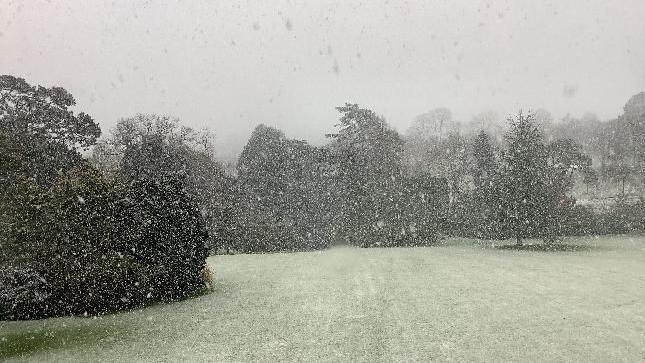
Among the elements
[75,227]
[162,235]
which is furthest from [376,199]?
[75,227]

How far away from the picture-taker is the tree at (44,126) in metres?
16.8

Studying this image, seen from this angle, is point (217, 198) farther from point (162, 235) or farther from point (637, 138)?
point (637, 138)

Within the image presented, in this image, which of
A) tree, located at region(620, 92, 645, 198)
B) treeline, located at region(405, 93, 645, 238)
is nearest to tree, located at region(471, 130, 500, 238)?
treeline, located at region(405, 93, 645, 238)

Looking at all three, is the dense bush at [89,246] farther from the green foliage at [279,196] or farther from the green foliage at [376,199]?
the green foliage at [376,199]

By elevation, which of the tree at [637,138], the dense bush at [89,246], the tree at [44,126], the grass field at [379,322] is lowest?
the grass field at [379,322]

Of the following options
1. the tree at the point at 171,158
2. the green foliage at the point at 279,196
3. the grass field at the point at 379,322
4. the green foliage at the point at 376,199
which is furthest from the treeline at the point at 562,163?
the tree at the point at 171,158

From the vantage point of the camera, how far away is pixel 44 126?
701 inches

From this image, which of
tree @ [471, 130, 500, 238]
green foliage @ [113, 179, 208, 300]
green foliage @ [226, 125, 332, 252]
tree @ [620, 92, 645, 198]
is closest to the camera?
green foliage @ [113, 179, 208, 300]

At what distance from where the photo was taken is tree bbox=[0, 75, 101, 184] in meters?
16.8

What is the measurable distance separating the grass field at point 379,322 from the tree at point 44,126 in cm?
615

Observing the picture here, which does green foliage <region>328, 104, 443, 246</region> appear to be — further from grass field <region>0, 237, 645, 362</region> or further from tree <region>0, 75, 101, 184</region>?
tree <region>0, 75, 101, 184</region>

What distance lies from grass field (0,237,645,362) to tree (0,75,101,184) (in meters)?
6.15

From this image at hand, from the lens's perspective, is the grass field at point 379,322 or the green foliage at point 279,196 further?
the green foliage at point 279,196

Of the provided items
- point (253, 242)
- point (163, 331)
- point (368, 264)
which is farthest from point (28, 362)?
point (253, 242)
